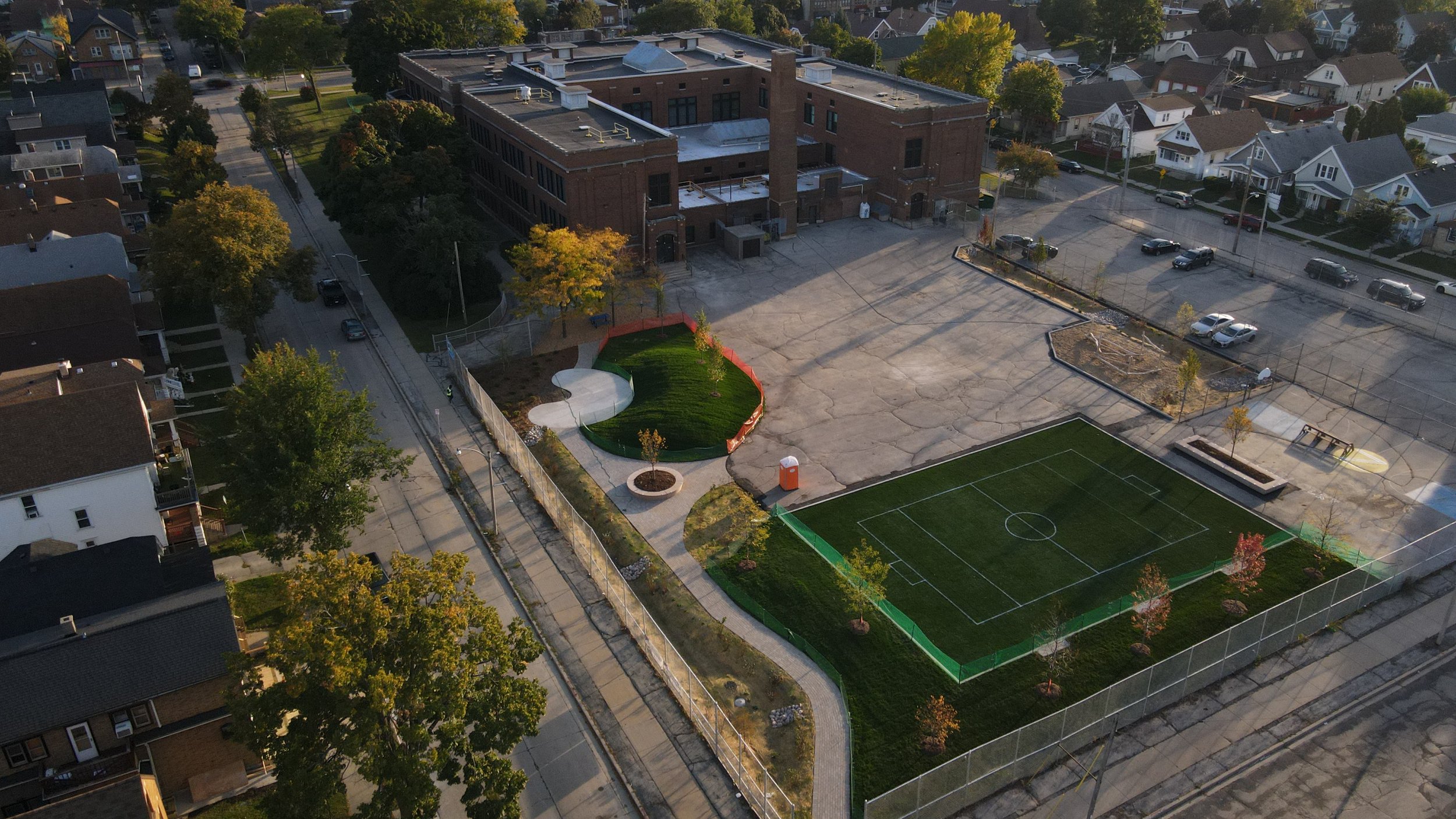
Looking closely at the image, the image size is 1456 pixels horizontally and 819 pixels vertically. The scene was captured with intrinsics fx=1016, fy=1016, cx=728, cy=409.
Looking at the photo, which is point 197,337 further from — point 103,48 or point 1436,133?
point 1436,133

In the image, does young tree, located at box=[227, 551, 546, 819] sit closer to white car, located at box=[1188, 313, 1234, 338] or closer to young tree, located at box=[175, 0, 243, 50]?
white car, located at box=[1188, 313, 1234, 338]

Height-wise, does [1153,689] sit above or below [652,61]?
below

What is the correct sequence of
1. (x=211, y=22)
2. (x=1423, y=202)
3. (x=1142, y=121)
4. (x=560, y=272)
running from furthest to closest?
(x=211, y=22), (x=1142, y=121), (x=1423, y=202), (x=560, y=272)

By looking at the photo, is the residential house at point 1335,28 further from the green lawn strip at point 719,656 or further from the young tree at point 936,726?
the young tree at point 936,726

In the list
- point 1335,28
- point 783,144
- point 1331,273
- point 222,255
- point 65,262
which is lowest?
point 1331,273

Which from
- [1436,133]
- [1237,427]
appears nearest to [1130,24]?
[1436,133]

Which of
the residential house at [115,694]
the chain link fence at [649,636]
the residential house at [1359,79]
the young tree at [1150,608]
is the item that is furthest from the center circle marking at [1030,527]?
the residential house at [1359,79]
